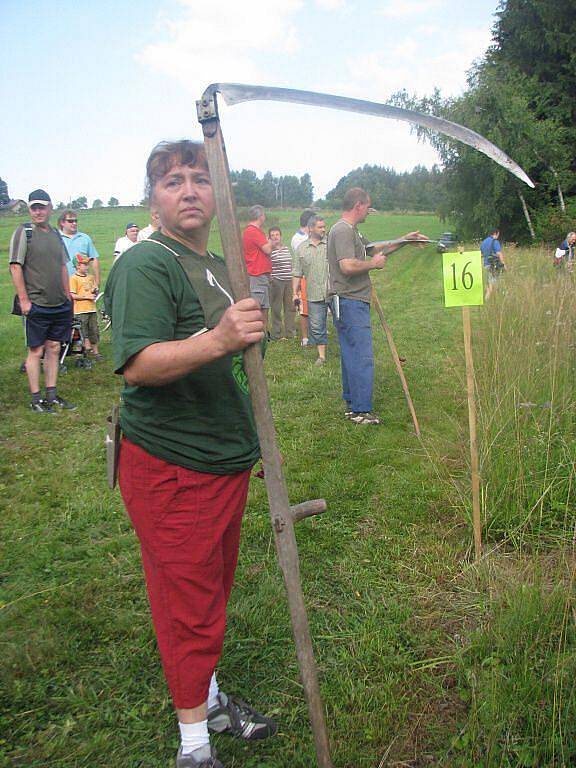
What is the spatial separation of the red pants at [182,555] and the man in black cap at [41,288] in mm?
4609

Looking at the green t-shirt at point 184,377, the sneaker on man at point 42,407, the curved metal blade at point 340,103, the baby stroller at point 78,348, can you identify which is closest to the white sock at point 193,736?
the green t-shirt at point 184,377

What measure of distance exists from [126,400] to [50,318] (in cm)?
467

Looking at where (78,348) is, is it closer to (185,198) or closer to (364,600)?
(364,600)

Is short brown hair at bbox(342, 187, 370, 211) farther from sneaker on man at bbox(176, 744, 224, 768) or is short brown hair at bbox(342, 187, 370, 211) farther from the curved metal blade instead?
sneaker on man at bbox(176, 744, 224, 768)

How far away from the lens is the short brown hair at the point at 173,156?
5.88 ft

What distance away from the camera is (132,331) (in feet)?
5.27

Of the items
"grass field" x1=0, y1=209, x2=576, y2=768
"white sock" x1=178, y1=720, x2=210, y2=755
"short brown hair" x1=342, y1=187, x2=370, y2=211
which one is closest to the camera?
"white sock" x1=178, y1=720, x2=210, y2=755

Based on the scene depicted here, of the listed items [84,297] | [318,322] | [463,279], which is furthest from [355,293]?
[84,297]

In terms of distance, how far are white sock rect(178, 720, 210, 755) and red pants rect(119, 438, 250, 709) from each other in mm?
84

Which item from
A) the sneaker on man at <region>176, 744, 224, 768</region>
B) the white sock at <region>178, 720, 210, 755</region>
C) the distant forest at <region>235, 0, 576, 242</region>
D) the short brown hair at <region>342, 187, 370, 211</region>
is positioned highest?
the distant forest at <region>235, 0, 576, 242</region>

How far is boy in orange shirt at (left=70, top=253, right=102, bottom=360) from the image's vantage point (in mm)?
8102

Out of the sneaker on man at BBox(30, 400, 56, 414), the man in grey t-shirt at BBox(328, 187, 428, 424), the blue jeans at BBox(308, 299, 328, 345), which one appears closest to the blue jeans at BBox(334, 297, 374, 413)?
the man in grey t-shirt at BBox(328, 187, 428, 424)

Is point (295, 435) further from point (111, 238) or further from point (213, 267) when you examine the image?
point (111, 238)

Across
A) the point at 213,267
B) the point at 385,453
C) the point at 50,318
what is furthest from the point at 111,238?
the point at 213,267
